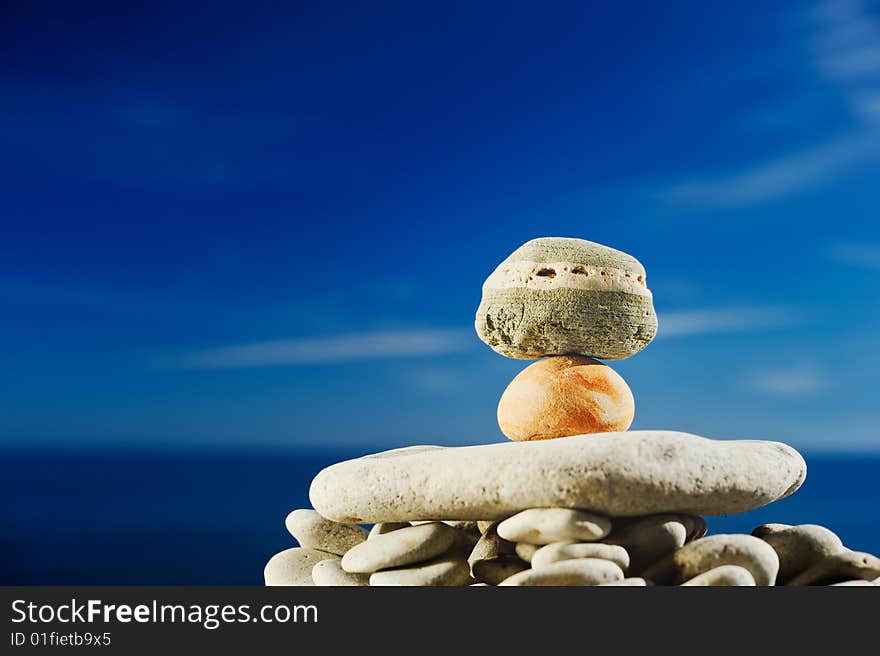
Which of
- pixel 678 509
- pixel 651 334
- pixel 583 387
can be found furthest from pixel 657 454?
pixel 651 334

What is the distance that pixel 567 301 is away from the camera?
9430mm

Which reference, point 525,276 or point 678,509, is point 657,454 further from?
point 525,276

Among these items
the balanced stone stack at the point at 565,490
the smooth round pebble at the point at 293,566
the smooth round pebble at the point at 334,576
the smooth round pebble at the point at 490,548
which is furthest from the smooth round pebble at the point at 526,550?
the smooth round pebble at the point at 293,566

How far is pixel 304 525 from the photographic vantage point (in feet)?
32.8

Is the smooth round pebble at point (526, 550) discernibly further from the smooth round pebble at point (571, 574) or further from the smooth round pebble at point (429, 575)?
the smooth round pebble at point (571, 574)

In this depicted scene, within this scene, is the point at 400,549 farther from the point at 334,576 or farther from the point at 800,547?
the point at 800,547

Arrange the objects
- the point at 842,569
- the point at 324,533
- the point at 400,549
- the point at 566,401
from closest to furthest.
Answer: the point at 400,549, the point at 842,569, the point at 566,401, the point at 324,533

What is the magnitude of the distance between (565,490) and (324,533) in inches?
123

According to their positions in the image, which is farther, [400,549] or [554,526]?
[400,549]

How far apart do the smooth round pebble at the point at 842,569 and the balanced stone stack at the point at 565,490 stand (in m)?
0.01

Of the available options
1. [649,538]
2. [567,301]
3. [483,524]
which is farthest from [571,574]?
[567,301]

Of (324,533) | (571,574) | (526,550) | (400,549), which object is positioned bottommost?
(571,574)

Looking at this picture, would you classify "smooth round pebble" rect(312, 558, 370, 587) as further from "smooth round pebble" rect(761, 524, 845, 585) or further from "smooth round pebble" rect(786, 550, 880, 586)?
"smooth round pebble" rect(786, 550, 880, 586)

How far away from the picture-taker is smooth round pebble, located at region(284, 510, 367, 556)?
9953mm
